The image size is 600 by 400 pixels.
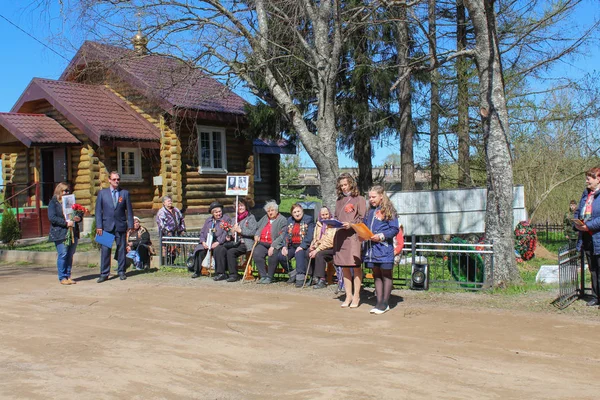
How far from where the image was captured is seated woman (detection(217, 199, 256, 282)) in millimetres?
12062

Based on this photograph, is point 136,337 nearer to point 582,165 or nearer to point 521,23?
point 521,23

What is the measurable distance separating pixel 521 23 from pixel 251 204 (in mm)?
13078

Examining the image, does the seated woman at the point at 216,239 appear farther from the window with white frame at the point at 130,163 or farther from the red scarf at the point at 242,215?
the window with white frame at the point at 130,163

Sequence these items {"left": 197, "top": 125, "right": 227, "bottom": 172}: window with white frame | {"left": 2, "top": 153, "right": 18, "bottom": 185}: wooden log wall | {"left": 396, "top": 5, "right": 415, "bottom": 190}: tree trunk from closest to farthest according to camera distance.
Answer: {"left": 396, "top": 5, "right": 415, "bottom": 190}: tree trunk → {"left": 197, "top": 125, "right": 227, "bottom": 172}: window with white frame → {"left": 2, "top": 153, "right": 18, "bottom": 185}: wooden log wall

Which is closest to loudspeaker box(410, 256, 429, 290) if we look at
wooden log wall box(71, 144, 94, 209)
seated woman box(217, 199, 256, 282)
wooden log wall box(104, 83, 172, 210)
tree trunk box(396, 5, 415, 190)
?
seated woman box(217, 199, 256, 282)

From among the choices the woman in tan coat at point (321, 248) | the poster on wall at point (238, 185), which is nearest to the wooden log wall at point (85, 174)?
the poster on wall at point (238, 185)

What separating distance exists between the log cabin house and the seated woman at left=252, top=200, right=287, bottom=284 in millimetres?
9039

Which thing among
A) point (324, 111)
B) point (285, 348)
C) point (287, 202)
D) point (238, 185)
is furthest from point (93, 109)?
point (287, 202)

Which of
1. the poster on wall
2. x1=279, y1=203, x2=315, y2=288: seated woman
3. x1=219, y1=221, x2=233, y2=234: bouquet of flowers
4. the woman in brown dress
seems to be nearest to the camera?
the woman in brown dress

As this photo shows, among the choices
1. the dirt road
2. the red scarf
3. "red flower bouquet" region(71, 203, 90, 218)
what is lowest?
the dirt road

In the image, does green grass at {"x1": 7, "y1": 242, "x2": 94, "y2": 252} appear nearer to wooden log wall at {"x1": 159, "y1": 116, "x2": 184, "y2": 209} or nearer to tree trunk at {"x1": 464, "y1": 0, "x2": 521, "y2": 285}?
wooden log wall at {"x1": 159, "y1": 116, "x2": 184, "y2": 209}

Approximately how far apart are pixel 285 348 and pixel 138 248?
757cm

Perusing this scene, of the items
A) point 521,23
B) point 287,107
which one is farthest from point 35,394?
point 521,23

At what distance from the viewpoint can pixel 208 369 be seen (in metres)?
5.99
